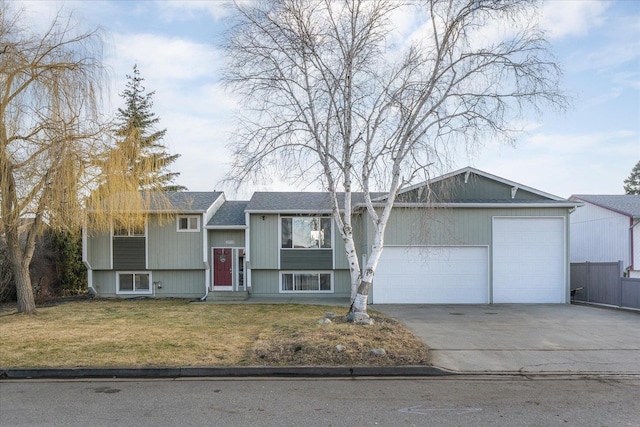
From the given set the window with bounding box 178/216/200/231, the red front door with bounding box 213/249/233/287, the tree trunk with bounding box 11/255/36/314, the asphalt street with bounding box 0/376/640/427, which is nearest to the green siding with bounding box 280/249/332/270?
the red front door with bounding box 213/249/233/287

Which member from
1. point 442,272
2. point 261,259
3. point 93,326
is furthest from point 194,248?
point 442,272

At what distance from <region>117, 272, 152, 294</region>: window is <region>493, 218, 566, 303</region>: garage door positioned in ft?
45.6

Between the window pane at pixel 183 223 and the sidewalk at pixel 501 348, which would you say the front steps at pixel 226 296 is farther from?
the sidewalk at pixel 501 348

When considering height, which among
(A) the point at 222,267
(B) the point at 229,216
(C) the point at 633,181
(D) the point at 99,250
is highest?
(C) the point at 633,181

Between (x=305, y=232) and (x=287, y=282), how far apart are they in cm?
225

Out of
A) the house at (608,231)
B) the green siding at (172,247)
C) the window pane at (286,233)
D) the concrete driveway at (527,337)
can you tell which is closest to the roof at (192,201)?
the green siding at (172,247)

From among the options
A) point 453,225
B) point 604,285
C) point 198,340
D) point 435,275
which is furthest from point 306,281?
point 604,285

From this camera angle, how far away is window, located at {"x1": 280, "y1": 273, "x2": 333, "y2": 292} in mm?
18812

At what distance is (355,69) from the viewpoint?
11.2m

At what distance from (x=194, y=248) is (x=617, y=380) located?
15.2 meters

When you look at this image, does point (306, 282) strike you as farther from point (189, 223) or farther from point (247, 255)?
point (189, 223)

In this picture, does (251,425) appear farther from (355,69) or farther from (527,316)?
(527,316)

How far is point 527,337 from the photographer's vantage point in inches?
393

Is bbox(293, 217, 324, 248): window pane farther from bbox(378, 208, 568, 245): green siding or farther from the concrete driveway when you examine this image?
the concrete driveway
